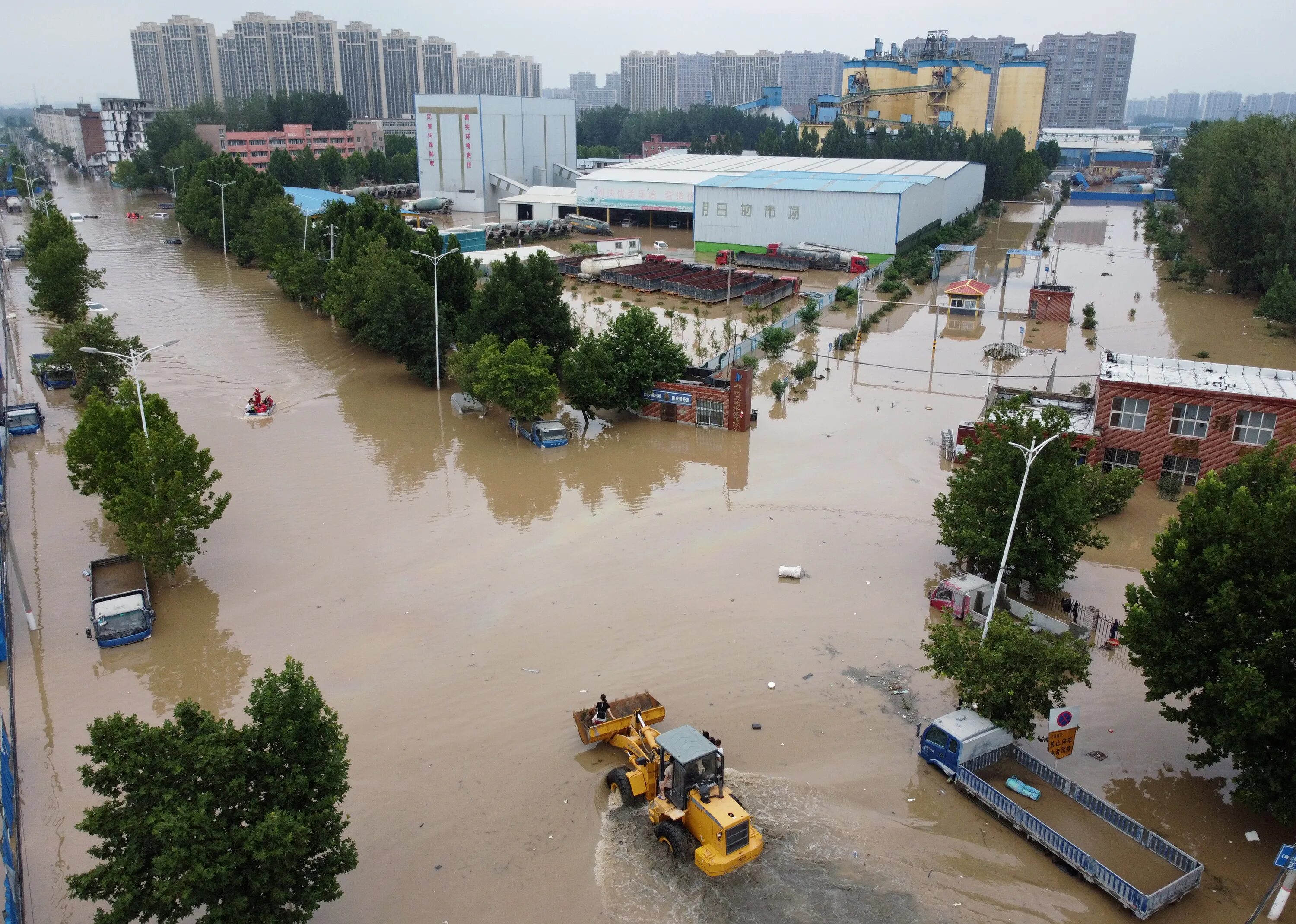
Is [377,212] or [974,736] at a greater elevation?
[377,212]

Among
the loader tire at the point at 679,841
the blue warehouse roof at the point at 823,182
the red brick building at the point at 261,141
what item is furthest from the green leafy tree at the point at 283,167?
the loader tire at the point at 679,841

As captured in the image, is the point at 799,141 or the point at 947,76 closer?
the point at 799,141

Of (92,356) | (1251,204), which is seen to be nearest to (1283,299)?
(1251,204)

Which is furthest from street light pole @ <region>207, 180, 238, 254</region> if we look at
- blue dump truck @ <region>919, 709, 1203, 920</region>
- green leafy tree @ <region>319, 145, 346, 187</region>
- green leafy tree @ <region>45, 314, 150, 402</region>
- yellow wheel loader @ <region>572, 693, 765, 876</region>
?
blue dump truck @ <region>919, 709, 1203, 920</region>

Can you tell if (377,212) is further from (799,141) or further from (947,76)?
(947,76)

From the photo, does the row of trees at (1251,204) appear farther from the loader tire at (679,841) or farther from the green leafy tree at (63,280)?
the green leafy tree at (63,280)

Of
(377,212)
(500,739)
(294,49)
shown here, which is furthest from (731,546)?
(294,49)

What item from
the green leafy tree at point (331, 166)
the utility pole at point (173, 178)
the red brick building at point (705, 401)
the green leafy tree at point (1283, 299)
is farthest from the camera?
the green leafy tree at point (331, 166)
